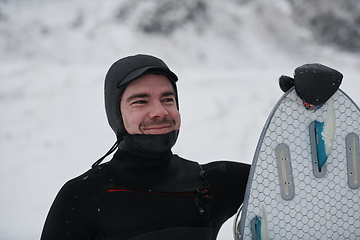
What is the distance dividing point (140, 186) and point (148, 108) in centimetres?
29

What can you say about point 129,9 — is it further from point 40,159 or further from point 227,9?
point 40,159

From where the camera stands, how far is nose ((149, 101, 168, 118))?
1.19 m

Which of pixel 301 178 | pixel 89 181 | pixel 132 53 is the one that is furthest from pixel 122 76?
pixel 132 53

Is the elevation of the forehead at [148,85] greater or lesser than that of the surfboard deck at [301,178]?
greater

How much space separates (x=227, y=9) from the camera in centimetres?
795

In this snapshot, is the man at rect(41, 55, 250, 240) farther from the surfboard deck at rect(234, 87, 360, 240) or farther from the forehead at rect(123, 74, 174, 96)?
the surfboard deck at rect(234, 87, 360, 240)

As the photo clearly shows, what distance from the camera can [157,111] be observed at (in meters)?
1.19

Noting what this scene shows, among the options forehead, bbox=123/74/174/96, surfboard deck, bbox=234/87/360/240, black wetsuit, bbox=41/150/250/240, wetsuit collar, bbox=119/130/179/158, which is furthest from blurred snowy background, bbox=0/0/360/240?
forehead, bbox=123/74/174/96

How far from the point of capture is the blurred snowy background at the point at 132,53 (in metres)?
3.87

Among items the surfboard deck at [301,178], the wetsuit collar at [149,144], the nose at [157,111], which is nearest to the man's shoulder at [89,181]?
the wetsuit collar at [149,144]

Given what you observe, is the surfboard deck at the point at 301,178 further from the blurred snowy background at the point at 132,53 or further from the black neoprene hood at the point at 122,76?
the blurred snowy background at the point at 132,53

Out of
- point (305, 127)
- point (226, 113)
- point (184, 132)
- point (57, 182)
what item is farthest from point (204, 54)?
point (305, 127)

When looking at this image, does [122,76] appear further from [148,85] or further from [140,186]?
[140,186]

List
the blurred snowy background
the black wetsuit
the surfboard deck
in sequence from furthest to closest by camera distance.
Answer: the blurred snowy background
the surfboard deck
the black wetsuit
